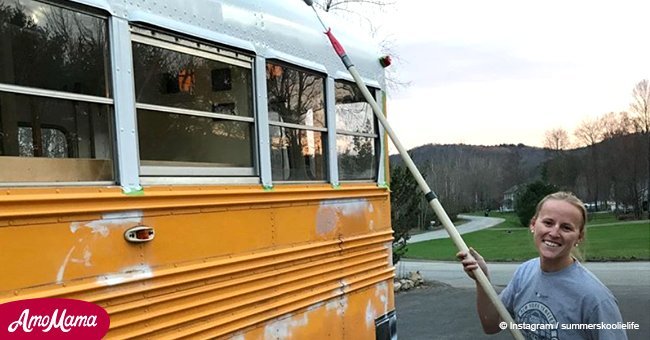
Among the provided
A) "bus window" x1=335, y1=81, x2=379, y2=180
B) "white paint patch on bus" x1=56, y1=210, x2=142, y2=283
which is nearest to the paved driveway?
"bus window" x1=335, y1=81, x2=379, y2=180

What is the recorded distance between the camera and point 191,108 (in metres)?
2.88

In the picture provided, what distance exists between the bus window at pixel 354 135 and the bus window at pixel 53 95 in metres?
1.91

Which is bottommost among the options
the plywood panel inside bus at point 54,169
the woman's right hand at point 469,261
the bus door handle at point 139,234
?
the woman's right hand at point 469,261

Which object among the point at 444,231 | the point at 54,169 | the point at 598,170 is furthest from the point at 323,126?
the point at 598,170

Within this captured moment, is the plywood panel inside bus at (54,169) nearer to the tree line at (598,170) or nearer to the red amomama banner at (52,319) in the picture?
the red amomama banner at (52,319)

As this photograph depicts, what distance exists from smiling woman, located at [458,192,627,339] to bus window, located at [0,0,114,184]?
1.78 metres

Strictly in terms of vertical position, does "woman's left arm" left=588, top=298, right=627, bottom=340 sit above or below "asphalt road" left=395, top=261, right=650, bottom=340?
above

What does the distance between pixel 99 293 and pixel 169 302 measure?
1.22 ft

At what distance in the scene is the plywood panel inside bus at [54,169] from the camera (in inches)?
82.4

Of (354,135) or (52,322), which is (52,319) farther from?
(354,135)

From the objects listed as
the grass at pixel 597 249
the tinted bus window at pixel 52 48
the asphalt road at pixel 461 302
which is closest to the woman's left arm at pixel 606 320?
the tinted bus window at pixel 52 48

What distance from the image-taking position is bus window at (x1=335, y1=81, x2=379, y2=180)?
160 inches

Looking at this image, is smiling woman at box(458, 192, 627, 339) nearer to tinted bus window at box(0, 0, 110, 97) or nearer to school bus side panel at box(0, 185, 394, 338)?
school bus side panel at box(0, 185, 394, 338)

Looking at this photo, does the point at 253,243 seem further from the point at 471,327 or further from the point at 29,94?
the point at 471,327
